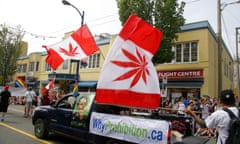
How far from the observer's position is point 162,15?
16578mm

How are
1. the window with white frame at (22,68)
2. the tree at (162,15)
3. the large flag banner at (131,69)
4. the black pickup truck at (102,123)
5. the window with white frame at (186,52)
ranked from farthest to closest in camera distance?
the window with white frame at (22,68) < the window with white frame at (186,52) < the tree at (162,15) < the black pickup truck at (102,123) < the large flag banner at (131,69)

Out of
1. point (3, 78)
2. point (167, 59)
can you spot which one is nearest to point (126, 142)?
point (167, 59)

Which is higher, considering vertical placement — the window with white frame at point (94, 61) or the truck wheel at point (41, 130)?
the window with white frame at point (94, 61)

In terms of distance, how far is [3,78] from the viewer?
36281mm

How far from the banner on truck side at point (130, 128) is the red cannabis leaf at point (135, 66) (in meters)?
0.92

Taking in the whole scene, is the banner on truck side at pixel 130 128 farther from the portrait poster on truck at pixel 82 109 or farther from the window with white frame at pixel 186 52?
the window with white frame at pixel 186 52

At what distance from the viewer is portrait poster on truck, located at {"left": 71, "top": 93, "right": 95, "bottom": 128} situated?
621cm

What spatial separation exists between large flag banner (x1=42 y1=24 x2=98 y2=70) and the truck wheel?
7.12 ft

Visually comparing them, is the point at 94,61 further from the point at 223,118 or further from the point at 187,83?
the point at 223,118

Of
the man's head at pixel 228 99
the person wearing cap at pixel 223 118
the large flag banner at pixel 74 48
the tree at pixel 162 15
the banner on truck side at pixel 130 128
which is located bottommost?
the banner on truck side at pixel 130 128

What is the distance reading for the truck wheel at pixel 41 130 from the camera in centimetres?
777

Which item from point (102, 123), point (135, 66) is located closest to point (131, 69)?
point (135, 66)

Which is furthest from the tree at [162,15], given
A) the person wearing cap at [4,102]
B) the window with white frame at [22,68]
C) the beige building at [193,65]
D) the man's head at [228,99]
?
the window with white frame at [22,68]

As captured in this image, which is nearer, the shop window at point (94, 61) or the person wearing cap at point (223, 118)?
the person wearing cap at point (223, 118)
